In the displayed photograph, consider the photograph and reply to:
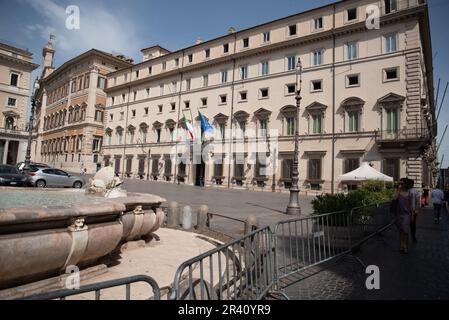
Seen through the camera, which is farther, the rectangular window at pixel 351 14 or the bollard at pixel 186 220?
the rectangular window at pixel 351 14

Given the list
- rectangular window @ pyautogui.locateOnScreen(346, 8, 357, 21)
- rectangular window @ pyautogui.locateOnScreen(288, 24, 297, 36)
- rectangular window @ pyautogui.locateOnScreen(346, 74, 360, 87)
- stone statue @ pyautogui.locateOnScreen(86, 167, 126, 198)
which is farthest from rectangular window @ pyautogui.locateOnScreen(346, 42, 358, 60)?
stone statue @ pyautogui.locateOnScreen(86, 167, 126, 198)

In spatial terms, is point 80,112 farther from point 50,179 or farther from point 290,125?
point 290,125

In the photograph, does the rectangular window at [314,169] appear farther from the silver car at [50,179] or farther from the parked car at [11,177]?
the parked car at [11,177]

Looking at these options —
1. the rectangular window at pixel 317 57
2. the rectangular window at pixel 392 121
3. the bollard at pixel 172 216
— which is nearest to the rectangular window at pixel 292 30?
the rectangular window at pixel 317 57

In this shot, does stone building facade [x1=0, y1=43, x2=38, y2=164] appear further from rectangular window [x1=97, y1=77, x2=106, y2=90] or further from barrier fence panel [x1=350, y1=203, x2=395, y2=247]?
barrier fence panel [x1=350, y1=203, x2=395, y2=247]

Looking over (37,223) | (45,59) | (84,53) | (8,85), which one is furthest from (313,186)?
(45,59)

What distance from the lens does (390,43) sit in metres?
24.8

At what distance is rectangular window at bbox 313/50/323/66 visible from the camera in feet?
93.3

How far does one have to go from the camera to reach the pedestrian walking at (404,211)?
7219mm

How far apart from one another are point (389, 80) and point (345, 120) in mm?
4585

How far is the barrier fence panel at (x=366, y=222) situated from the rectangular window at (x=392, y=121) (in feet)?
53.9

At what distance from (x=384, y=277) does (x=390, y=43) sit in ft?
83.0

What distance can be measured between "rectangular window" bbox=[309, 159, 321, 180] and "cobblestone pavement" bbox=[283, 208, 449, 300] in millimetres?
19165
